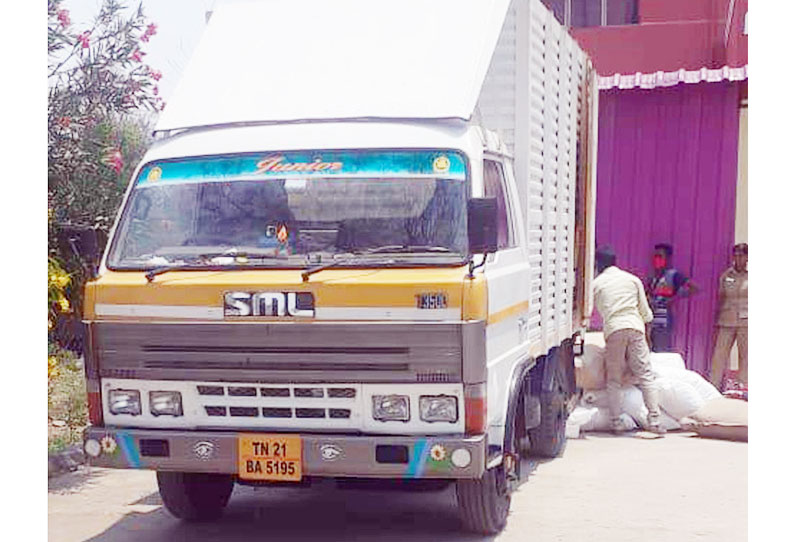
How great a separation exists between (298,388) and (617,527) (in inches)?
85.8

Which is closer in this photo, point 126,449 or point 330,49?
point 126,449

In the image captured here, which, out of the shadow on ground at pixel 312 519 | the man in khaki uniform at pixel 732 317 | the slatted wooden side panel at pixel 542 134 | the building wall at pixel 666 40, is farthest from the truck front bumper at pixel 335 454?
the building wall at pixel 666 40

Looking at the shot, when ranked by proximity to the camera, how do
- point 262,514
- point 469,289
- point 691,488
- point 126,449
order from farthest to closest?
point 691,488 → point 262,514 → point 126,449 → point 469,289

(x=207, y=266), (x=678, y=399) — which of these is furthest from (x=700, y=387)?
(x=207, y=266)

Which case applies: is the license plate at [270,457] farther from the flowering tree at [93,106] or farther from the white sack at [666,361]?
the white sack at [666,361]

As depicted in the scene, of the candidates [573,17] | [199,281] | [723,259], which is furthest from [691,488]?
[573,17]

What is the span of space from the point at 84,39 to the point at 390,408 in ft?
13.7

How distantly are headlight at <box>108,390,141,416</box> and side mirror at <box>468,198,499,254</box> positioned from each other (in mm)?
1806

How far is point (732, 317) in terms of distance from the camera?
36.4 feet

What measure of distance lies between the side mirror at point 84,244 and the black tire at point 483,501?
2.26 m

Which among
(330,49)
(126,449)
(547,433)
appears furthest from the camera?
(547,433)

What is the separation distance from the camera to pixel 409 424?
16.5 ft

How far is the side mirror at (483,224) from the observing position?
16.5ft

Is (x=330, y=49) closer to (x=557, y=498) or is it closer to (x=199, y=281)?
(x=199, y=281)
